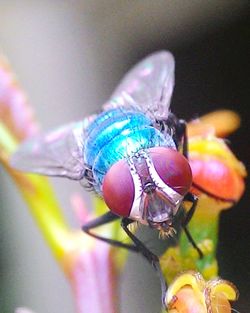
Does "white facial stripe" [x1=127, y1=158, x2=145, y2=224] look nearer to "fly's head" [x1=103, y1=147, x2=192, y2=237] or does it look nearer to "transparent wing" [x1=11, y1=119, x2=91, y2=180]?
"fly's head" [x1=103, y1=147, x2=192, y2=237]

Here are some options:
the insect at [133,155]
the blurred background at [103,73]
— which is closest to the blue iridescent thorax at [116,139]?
the insect at [133,155]

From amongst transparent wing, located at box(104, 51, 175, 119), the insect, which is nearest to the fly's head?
the insect

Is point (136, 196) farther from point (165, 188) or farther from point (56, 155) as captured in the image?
point (56, 155)

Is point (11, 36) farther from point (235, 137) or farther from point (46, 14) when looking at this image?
point (235, 137)

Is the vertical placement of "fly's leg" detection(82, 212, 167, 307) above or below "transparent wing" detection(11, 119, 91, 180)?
below

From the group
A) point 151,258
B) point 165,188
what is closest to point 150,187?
point 165,188

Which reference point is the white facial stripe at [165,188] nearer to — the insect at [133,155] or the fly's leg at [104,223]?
the insect at [133,155]
